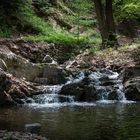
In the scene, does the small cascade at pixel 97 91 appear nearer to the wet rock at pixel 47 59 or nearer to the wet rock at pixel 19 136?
the wet rock at pixel 47 59

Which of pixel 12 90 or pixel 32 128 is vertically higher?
pixel 12 90

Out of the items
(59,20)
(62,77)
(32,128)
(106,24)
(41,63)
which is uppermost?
(59,20)

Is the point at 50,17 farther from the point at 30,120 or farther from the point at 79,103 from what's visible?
the point at 30,120

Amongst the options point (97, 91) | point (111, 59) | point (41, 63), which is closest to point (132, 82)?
point (97, 91)

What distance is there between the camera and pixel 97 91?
17750 mm

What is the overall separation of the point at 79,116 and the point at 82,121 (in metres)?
0.91

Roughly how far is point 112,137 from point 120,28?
2823 centimetres

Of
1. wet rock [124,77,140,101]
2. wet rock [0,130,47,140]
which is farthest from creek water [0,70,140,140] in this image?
wet rock [0,130,47,140]

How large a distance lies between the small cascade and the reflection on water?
5.56 feet

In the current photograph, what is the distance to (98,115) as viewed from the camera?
13.3 m

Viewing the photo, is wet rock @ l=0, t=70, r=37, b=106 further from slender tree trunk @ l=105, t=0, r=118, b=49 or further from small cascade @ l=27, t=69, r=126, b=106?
slender tree trunk @ l=105, t=0, r=118, b=49

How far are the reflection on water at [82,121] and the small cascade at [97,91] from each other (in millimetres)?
1695

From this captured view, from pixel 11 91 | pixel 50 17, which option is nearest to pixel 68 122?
pixel 11 91

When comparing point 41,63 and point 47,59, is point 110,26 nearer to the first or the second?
point 47,59
